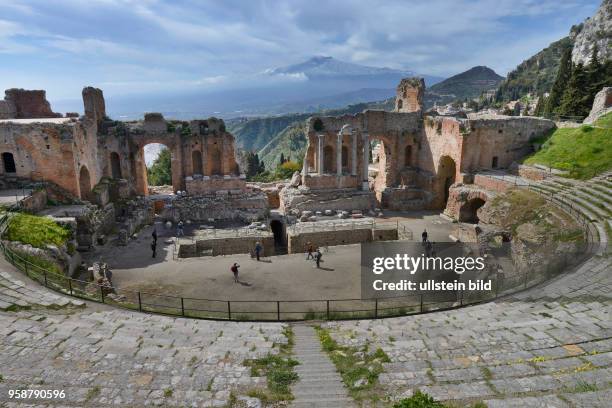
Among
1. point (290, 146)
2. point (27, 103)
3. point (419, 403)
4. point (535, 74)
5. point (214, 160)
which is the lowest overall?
point (419, 403)

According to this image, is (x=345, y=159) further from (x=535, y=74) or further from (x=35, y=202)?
(x=535, y=74)

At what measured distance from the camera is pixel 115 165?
2920 centimetres

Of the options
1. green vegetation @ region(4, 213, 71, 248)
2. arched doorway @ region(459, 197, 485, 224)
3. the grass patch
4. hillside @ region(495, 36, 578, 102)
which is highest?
hillside @ region(495, 36, 578, 102)

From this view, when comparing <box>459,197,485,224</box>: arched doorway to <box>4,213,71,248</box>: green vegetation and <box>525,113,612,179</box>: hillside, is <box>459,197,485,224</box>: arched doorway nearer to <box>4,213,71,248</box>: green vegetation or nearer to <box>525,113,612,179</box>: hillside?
<box>525,113,612,179</box>: hillside

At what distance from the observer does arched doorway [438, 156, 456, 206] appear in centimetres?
3172

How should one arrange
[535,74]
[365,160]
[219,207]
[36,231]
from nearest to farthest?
[36,231]
[219,207]
[365,160]
[535,74]

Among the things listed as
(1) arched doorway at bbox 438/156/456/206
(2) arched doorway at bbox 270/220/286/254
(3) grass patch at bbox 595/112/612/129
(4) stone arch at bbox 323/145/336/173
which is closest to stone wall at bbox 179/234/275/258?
(2) arched doorway at bbox 270/220/286/254

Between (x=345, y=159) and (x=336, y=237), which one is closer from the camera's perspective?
(x=336, y=237)

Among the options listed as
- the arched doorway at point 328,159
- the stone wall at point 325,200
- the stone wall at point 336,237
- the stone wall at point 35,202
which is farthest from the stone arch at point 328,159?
the stone wall at point 35,202

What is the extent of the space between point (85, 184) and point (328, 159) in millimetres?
17895

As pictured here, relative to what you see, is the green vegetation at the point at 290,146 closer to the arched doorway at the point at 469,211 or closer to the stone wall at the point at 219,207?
the stone wall at the point at 219,207

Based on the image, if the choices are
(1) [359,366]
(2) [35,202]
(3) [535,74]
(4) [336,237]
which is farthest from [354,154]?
(3) [535,74]

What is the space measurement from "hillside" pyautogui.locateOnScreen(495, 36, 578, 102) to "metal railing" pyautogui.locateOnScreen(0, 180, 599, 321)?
9782 centimetres

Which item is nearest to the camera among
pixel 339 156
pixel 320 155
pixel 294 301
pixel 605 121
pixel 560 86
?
pixel 294 301
